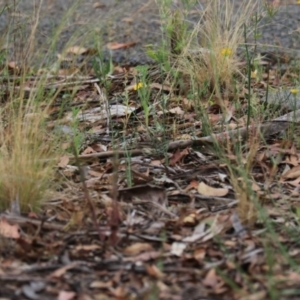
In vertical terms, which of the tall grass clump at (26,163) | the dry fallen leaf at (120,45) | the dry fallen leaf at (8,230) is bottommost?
the dry fallen leaf at (120,45)

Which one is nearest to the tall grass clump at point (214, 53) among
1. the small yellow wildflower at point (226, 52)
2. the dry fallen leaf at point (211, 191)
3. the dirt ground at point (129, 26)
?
the small yellow wildflower at point (226, 52)

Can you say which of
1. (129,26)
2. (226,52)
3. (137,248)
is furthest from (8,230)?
(129,26)

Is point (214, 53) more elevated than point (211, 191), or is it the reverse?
point (214, 53)

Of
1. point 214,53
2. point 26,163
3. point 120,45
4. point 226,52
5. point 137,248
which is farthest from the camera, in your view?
point 120,45

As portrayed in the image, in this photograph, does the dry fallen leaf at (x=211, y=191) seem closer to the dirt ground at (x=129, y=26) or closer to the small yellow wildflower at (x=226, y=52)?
the small yellow wildflower at (x=226, y=52)

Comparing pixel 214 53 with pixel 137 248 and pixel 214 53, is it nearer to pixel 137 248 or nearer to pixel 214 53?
pixel 214 53

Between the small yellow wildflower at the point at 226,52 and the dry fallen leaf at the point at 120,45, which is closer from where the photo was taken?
the small yellow wildflower at the point at 226,52

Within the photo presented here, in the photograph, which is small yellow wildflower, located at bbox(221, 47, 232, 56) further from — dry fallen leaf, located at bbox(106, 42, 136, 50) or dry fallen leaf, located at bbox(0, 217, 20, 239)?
dry fallen leaf, located at bbox(0, 217, 20, 239)

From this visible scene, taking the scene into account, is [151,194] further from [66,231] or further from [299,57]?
[299,57]

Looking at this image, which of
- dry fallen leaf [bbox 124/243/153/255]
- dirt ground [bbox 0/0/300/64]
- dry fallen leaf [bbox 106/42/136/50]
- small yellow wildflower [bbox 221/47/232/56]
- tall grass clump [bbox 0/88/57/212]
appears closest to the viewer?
dry fallen leaf [bbox 124/243/153/255]

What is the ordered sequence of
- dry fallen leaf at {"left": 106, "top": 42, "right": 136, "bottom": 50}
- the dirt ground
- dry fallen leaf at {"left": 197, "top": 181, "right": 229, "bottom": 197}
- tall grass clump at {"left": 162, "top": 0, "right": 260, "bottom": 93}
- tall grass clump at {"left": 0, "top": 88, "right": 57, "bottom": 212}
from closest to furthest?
tall grass clump at {"left": 0, "top": 88, "right": 57, "bottom": 212} < dry fallen leaf at {"left": 197, "top": 181, "right": 229, "bottom": 197} < tall grass clump at {"left": 162, "top": 0, "right": 260, "bottom": 93} < the dirt ground < dry fallen leaf at {"left": 106, "top": 42, "right": 136, "bottom": 50}

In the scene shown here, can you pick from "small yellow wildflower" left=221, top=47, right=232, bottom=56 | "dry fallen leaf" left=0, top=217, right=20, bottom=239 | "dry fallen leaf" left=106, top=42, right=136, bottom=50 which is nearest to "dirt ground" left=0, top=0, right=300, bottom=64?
"dry fallen leaf" left=106, top=42, right=136, bottom=50

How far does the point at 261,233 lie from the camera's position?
2.66 metres

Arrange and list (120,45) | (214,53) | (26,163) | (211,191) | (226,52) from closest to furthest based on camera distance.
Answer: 1. (26,163)
2. (211,191)
3. (226,52)
4. (214,53)
5. (120,45)
